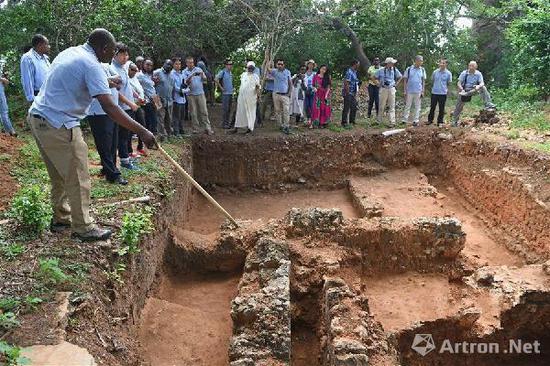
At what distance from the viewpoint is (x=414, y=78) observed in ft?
46.3

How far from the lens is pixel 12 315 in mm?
3932

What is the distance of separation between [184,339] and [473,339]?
14.3 feet

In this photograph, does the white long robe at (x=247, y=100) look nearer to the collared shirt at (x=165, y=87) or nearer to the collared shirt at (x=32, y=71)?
the collared shirt at (x=165, y=87)

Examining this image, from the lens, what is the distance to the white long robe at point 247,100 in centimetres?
1341

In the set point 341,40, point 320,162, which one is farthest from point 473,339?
point 341,40

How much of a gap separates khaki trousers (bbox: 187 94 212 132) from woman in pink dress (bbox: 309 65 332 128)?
3.32 m

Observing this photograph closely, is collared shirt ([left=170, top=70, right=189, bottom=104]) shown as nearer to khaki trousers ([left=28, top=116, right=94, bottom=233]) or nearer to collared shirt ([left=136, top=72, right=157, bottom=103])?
collared shirt ([left=136, top=72, right=157, bottom=103])

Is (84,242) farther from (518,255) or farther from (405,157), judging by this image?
(405,157)

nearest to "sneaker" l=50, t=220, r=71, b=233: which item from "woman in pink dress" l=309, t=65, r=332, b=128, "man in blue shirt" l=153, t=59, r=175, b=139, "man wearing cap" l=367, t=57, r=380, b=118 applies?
"man in blue shirt" l=153, t=59, r=175, b=139

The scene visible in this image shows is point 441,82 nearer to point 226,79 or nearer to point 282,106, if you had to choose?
point 282,106

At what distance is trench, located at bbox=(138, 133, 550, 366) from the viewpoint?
607cm

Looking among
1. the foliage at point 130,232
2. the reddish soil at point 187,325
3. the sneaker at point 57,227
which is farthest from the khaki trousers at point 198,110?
the sneaker at point 57,227

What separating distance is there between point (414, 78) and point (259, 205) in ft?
19.5

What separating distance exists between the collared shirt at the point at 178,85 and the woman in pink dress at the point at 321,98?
399 cm
